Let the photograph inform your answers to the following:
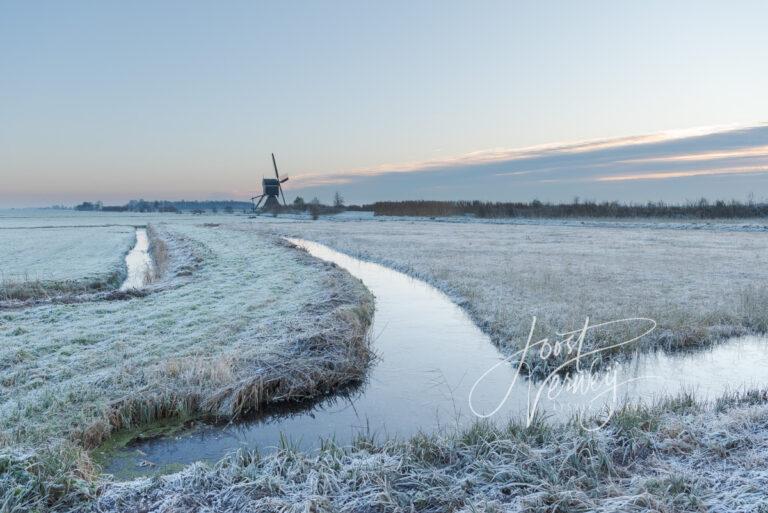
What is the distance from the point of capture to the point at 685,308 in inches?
535

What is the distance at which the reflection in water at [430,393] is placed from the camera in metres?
7.16

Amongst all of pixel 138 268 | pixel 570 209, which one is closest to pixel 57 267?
pixel 138 268

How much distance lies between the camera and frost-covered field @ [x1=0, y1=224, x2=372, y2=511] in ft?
20.1

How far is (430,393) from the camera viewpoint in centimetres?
888

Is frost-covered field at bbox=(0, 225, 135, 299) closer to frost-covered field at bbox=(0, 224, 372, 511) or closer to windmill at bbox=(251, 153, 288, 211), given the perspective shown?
frost-covered field at bbox=(0, 224, 372, 511)

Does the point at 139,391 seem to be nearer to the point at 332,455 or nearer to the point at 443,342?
the point at 332,455

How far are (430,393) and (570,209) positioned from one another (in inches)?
2753

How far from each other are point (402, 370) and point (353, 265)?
17.6 m

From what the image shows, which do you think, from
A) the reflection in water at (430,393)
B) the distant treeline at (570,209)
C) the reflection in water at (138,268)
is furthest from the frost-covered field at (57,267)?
the distant treeline at (570,209)

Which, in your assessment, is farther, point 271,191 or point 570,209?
point 271,191

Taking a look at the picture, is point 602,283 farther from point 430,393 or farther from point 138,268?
point 138,268

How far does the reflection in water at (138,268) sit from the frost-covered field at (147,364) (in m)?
5.23

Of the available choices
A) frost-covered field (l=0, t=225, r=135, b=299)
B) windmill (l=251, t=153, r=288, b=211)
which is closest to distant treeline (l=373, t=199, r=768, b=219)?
windmill (l=251, t=153, r=288, b=211)

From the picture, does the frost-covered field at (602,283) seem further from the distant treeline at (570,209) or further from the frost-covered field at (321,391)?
the distant treeline at (570,209)
